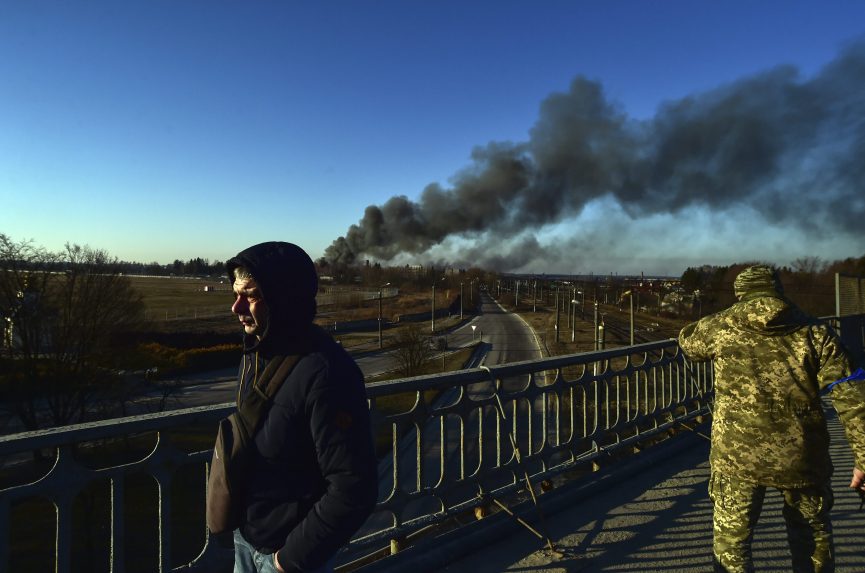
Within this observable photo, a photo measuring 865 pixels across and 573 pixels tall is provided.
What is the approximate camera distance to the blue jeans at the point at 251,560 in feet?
5.47

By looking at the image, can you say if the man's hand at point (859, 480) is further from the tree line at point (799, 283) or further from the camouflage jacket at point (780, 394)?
the tree line at point (799, 283)

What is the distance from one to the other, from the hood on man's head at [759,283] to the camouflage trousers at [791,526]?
0.88 metres

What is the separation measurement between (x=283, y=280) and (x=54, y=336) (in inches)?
1030

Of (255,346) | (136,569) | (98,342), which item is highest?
(255,346)

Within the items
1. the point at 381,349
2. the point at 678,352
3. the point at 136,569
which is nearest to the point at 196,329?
the point at 381,349

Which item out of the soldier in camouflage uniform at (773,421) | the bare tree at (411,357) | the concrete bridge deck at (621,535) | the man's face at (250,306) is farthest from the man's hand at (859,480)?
the bare tree at (411,357)

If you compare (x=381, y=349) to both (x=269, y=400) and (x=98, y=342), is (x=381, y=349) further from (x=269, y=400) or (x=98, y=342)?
(x=269, y=400)

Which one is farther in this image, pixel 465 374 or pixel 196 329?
pixel 196 329

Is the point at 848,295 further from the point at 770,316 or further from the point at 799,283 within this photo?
the point at 799,283

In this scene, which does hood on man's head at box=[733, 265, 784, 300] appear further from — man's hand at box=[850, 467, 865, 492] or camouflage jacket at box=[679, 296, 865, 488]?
man's hand at box=[850, 467, 865, 492]

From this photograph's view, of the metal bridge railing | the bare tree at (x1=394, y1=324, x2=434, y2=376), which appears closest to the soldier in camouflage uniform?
the metal bridge railing

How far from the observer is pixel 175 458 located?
2.38 m

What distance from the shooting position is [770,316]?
7.91 ft

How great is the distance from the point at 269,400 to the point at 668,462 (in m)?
4.45
